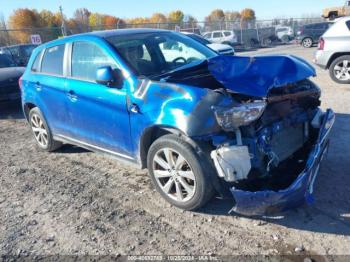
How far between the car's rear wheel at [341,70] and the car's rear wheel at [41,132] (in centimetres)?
702

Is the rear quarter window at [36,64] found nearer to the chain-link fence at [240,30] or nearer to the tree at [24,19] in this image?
the chain-link fence at [240,30]

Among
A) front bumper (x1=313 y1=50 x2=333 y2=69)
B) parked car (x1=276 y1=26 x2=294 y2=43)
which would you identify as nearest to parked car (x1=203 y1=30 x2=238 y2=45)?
parked car (x1=276 y1=26 x2=294 y2=43)

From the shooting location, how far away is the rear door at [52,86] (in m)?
4.96

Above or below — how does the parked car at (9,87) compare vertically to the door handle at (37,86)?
below

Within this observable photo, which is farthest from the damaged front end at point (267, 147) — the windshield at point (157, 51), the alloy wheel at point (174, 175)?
the windshield at point (157, 51)

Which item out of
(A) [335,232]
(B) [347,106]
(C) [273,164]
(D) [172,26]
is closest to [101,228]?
(C) [273,164]

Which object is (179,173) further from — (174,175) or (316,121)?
(316,121)

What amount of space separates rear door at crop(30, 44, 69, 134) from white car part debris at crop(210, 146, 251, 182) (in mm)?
2598

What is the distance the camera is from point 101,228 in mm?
3590

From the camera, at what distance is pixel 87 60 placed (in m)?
4.54

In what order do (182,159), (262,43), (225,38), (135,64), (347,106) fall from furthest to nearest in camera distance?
(262,43) → (225,38) → (347,106) → (135,64) → (182,159)

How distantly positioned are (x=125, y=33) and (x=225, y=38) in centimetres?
2499

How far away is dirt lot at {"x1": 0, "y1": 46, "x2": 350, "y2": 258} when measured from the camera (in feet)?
10.4

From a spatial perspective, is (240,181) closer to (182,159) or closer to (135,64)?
(182,159)
